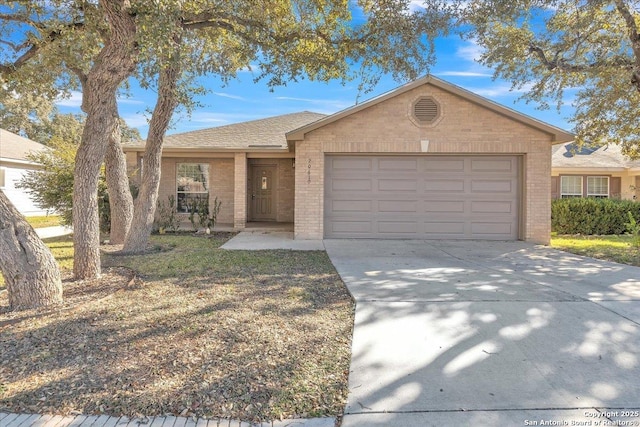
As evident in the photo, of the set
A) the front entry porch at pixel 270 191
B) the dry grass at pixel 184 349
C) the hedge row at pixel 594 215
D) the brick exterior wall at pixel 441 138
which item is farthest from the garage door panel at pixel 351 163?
the hedge row at pixel 594 215

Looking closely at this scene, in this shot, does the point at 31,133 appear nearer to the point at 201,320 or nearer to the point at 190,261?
the point at 190,261

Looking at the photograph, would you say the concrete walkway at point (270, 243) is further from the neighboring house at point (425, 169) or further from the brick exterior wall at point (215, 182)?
the brick exterior wall at point (215, 182)

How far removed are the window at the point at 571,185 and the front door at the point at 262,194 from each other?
43.5ft

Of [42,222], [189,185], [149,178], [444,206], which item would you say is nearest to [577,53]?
[444,206]

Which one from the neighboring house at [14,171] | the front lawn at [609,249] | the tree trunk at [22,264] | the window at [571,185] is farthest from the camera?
the neighboring house at [14,171]

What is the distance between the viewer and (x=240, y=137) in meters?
15.2

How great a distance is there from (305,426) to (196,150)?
12.4 metres

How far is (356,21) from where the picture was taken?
8.02 meters

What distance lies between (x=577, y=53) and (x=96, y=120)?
11133 mm

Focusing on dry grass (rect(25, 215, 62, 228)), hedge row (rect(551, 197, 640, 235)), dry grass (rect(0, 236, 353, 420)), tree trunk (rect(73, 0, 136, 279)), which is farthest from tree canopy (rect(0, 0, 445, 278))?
hedge row (rect(551, 197, 640, 235))

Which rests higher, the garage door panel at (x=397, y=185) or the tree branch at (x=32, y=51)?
the tree branch at (x=32, y=51)

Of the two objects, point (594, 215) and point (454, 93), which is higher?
point (454, 93)

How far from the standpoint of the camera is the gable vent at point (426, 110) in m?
10.9

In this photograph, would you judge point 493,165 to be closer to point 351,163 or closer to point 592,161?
point 351,163
